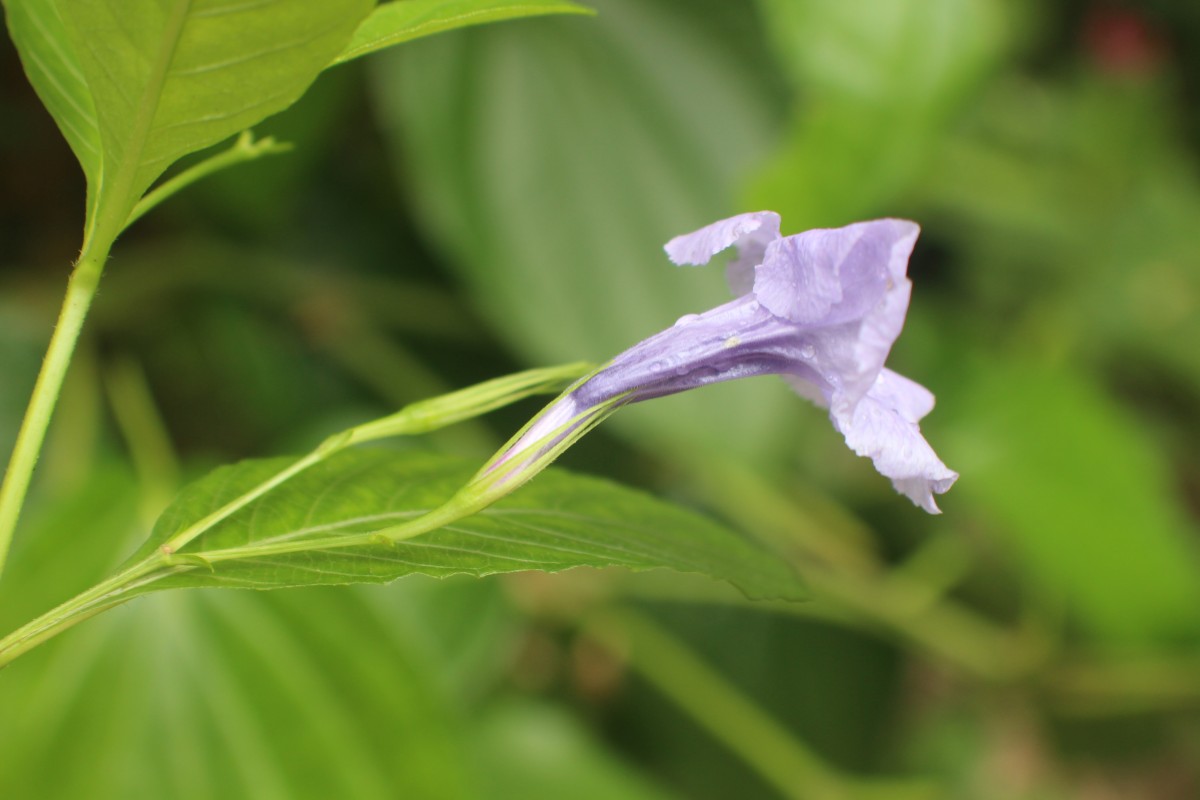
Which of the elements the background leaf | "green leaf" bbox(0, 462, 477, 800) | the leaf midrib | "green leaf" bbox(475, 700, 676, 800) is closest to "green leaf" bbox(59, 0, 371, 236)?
the leaf midrib

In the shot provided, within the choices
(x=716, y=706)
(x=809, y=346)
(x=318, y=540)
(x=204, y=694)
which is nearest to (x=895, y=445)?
(x=809, y=346)

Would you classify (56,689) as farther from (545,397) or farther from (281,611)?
(545,397)

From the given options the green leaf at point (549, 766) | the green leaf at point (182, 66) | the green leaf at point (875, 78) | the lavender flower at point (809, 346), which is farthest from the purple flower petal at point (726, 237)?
the green leaf at point (549, 766)

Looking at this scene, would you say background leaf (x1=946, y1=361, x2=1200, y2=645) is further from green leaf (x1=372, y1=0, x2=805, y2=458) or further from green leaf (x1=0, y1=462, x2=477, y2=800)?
green leaf (x1=0, y1=462, x2=477, y2=800)

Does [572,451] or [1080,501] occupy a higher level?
[572,451]

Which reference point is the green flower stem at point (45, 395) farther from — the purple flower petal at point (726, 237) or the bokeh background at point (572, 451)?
the bokeh background at point (572, 451)

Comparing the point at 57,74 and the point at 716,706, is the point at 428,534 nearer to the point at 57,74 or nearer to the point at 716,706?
the point at 57,74
